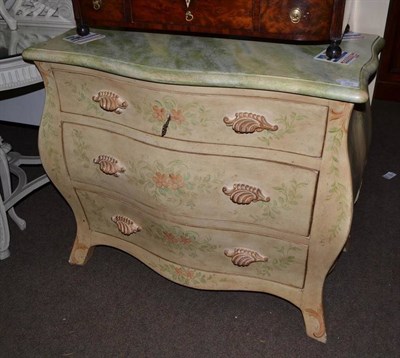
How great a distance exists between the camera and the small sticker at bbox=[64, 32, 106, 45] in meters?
1.50

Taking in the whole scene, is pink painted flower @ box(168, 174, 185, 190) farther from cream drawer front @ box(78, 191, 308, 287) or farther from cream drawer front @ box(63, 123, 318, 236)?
cream drawer front @ box(78, 191, 308, 287)

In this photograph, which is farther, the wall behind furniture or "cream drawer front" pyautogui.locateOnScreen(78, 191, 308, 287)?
the wall behind furniture

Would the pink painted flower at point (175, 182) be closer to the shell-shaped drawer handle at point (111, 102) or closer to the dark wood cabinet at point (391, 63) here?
the shell-shaped drawer handle at point (111, 102)

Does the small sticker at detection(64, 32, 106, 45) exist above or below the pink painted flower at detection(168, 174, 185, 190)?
above

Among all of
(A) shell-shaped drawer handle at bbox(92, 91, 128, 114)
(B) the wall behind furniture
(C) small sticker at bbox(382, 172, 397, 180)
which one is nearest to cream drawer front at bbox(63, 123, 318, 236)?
(A) shell-shaped drawer handle at bbox(92, 91, 128, 114)

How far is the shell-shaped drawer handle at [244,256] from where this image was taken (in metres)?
1.50

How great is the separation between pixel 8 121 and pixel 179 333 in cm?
187

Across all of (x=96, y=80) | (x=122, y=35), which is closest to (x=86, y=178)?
(x=96, y=80)

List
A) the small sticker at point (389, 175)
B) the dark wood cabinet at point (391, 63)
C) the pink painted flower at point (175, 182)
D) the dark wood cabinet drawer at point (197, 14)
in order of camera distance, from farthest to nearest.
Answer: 1. the dark wood cabinet at point (391, 63)
2. the small sticker at point (389, 175)
3. the pink painted flower at point (175, 182)
4. the dark wood cabinet drawer at point (197, 14)

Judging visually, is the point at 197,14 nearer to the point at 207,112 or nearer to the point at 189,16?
the point at 189,16

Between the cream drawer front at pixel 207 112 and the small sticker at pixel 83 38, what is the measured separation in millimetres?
118

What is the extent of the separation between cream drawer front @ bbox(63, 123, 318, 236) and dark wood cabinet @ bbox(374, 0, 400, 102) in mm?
2189

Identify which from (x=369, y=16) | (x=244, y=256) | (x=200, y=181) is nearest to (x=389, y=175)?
(x=369, y=16)

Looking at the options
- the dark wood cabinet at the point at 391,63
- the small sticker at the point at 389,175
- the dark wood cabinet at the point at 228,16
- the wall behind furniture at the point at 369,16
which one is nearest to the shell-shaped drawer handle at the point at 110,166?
the dark wood cabinet at the point at 228,16
